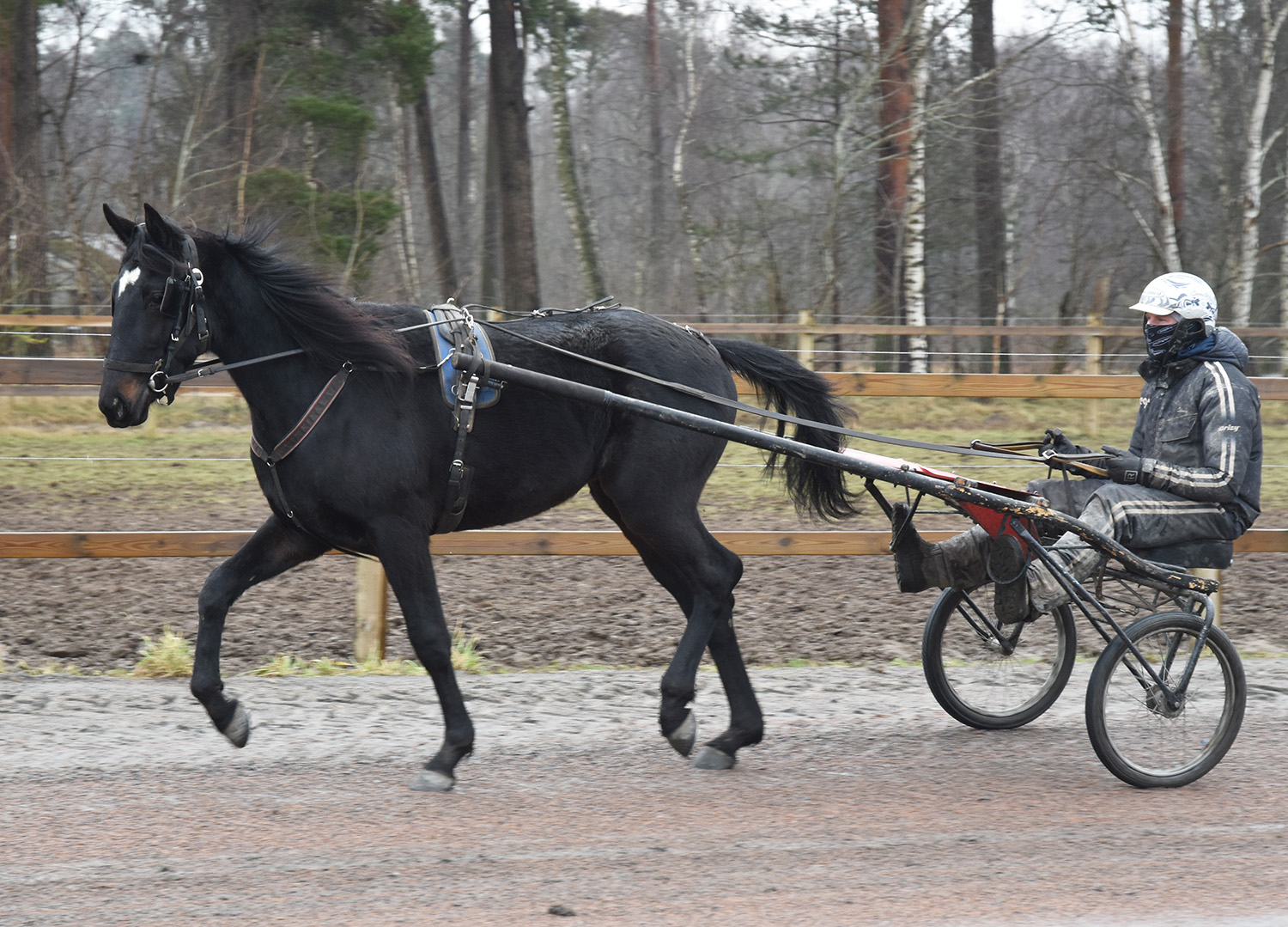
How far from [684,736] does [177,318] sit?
7.60ft

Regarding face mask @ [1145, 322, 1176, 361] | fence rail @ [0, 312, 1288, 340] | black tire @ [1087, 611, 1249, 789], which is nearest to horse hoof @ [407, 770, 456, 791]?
black tire @ [1087, 611, 1249, 789]

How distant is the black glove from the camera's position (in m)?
4.59

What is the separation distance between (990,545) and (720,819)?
148 centimetres

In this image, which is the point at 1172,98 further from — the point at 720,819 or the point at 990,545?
the point at 720,819

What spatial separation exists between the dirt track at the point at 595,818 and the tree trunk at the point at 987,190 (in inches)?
589

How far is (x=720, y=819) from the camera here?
161 inches

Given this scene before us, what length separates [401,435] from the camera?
444 centimetres

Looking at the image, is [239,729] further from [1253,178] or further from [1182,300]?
[1253,178]

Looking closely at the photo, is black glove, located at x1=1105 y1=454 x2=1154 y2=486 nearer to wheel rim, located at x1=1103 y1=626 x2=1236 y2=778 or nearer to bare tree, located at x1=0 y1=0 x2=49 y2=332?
wheel rim, located at x1=1103 y1=626 x2=1236 y2=778

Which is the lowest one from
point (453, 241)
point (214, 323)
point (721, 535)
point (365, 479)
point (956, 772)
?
point (956, 772)

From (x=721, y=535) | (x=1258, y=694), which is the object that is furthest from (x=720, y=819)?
(x=1258, y=694)

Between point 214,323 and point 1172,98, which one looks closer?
point 214,323

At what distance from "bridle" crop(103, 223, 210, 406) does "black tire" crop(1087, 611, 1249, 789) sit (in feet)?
10.9

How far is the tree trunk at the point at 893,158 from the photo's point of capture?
16953mm
